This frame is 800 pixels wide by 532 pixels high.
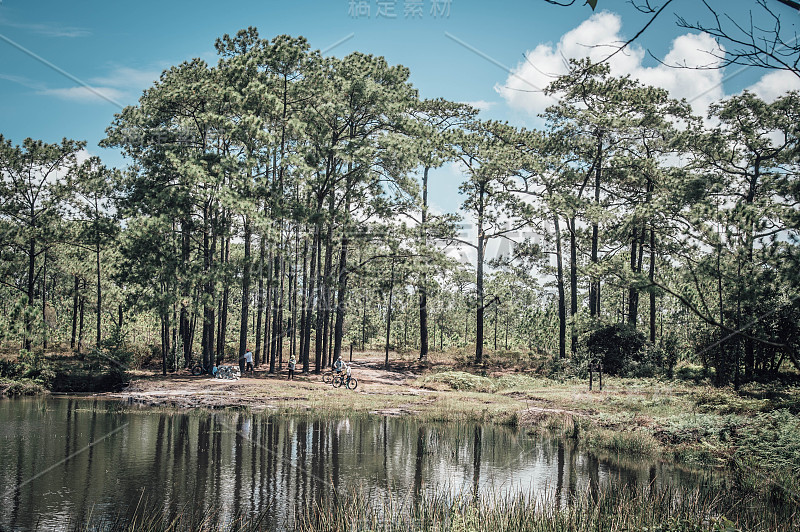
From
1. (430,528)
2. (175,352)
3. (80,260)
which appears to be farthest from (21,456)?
(80,260)

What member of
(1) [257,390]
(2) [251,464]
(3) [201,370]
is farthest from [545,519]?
(3) [201,370]

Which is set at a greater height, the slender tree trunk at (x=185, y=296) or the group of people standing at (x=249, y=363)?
the slender tree trunk at (x=185, y=296)

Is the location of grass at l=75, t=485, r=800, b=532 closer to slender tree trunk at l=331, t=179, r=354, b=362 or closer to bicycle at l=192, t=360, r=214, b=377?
slender tree trunk at l=331, t=179, r=354, b=362

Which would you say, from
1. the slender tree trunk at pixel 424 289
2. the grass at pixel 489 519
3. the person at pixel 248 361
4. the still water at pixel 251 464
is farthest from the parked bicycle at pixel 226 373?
the grass at pixel 489 519

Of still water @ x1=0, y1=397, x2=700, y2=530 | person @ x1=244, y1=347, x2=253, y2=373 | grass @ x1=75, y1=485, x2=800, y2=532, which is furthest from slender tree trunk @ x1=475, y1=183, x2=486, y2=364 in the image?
grass @ x1=75, y1=485, x2=800, y2=532

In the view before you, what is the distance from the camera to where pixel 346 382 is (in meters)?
28.5

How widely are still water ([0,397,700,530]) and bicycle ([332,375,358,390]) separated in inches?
323

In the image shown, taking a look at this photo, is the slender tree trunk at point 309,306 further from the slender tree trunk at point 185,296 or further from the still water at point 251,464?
the still water at point 251,464

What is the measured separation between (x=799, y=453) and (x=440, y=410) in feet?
38.2

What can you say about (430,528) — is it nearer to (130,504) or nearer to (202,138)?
(130,504)

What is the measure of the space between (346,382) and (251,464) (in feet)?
50.6

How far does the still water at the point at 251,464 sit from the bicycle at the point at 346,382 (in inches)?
323

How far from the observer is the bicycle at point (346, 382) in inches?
1107

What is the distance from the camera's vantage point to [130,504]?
32.6ft
